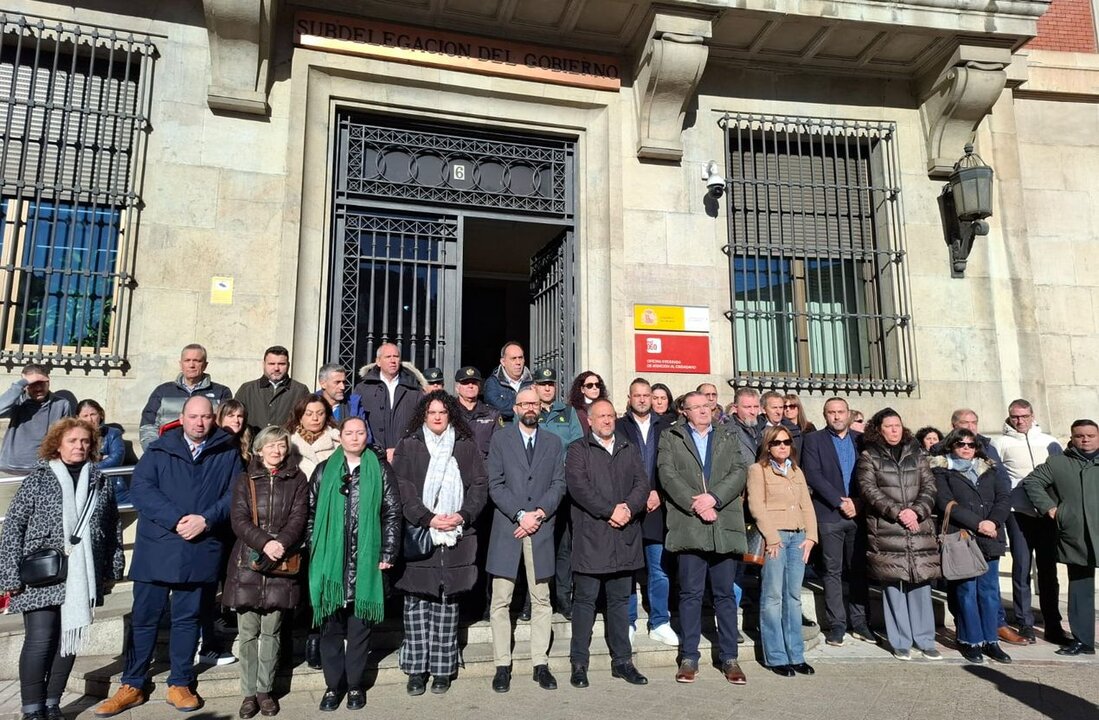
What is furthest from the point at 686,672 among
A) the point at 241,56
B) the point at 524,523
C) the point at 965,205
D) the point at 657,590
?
the point at 241,56

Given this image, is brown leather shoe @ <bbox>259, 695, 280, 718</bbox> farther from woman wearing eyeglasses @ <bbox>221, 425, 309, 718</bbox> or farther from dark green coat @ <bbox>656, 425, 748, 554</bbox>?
dark green coat @ <bbox>656, 425, 748, 554</bbox>

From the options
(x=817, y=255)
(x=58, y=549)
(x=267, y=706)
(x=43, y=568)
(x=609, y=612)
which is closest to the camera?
(x=43, y=568)

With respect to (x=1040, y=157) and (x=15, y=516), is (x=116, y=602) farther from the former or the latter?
(x=1040, y=157)

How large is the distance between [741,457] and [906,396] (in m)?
4.62

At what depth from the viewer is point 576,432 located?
5523 mm

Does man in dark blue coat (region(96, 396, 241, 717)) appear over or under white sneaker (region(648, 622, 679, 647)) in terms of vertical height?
over

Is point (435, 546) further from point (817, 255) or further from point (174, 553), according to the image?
point (817, 255)

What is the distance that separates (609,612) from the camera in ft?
16.3

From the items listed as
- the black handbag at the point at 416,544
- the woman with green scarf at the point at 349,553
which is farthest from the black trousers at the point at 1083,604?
the woman with green scarf at the point at 349,553

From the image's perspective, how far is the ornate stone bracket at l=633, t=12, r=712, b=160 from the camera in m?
8.18

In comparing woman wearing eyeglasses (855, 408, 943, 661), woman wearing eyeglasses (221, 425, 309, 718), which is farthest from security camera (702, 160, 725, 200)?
woman wearing eyeglasses (221, 425, 309, 718)

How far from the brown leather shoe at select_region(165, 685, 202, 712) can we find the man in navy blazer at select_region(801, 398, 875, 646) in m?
4.52

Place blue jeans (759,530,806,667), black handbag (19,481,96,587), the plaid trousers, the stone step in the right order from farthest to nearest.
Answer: blue jeans (759,530,806,667) < the plaid trousers < the stone step < black handbag (19,481,96,587)

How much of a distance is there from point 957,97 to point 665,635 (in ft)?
24.6
